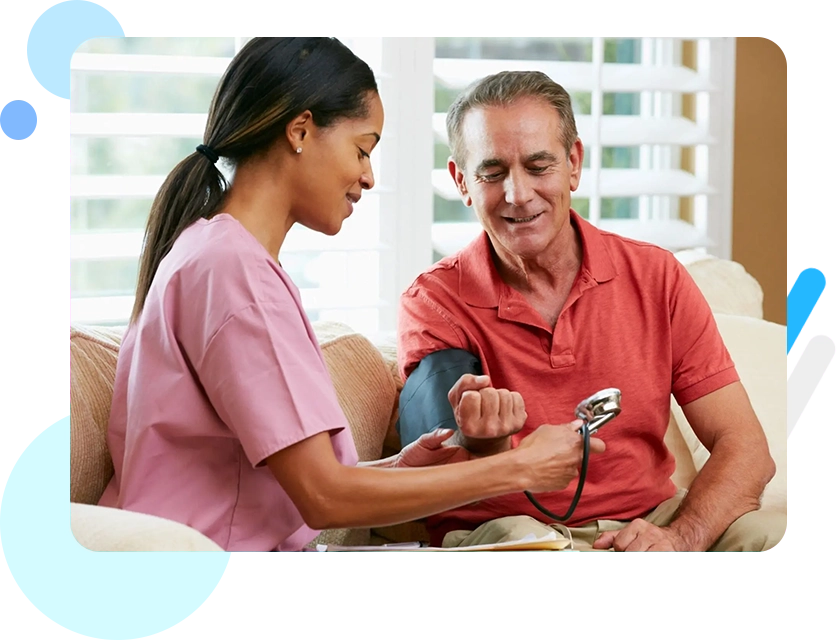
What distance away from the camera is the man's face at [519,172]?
1.30 m

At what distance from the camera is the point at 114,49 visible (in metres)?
1.62

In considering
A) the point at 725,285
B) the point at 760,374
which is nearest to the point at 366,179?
the point at 760,374

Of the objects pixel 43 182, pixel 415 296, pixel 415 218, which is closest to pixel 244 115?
pixel 43 182

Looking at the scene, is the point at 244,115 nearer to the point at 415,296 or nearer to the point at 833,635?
the point at 415,296

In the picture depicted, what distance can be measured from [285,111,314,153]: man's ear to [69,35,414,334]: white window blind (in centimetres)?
55

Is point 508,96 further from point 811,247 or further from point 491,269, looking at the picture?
point 811,247

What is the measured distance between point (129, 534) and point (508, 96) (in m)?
0.74

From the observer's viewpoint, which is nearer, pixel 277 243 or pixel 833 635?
pixel 833 635

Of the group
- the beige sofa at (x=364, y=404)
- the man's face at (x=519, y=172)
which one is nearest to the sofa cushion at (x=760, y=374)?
the beige sofa at (x=364, y=404)

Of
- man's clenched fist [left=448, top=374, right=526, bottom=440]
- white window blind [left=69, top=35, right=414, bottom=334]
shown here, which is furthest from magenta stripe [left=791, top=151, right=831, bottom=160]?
white window blind [left=69, top=35, right=414, bottom=334]

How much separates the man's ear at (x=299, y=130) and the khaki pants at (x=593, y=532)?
53 centimetres

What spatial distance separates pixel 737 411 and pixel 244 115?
0.76m

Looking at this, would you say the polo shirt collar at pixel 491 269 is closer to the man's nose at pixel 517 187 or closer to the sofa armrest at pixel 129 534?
the man's nose at pixel 517 187

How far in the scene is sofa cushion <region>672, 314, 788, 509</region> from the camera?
5.04ft
